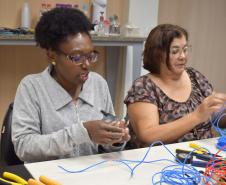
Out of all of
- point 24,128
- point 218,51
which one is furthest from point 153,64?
point 218,51

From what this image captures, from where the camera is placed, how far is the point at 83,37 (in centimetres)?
129

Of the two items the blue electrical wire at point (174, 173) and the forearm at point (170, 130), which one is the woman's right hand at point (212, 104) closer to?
the forearm at point (170, 130)

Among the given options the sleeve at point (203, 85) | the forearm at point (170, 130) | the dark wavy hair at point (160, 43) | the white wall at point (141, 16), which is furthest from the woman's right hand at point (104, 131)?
the white wall at point (141, 16)

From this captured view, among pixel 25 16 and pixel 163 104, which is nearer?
pixel 163 104

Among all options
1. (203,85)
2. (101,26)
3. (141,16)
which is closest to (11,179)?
(203,85)

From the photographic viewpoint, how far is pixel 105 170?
1068mm

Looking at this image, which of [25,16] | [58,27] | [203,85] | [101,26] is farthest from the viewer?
[101,26]

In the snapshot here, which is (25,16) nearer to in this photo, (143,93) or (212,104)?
(143,93)

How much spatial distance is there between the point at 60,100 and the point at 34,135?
175 millimetres

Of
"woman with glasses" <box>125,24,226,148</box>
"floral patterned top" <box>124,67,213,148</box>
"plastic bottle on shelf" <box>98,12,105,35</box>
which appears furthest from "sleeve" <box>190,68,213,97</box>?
"plastic bottle on shelf" <box>98,12,105,35</box>

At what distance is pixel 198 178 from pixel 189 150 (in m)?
0.27

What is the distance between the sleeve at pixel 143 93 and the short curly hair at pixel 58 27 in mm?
405

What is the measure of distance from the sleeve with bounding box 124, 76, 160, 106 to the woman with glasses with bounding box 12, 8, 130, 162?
0.23 m

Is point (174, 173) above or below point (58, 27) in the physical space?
below
